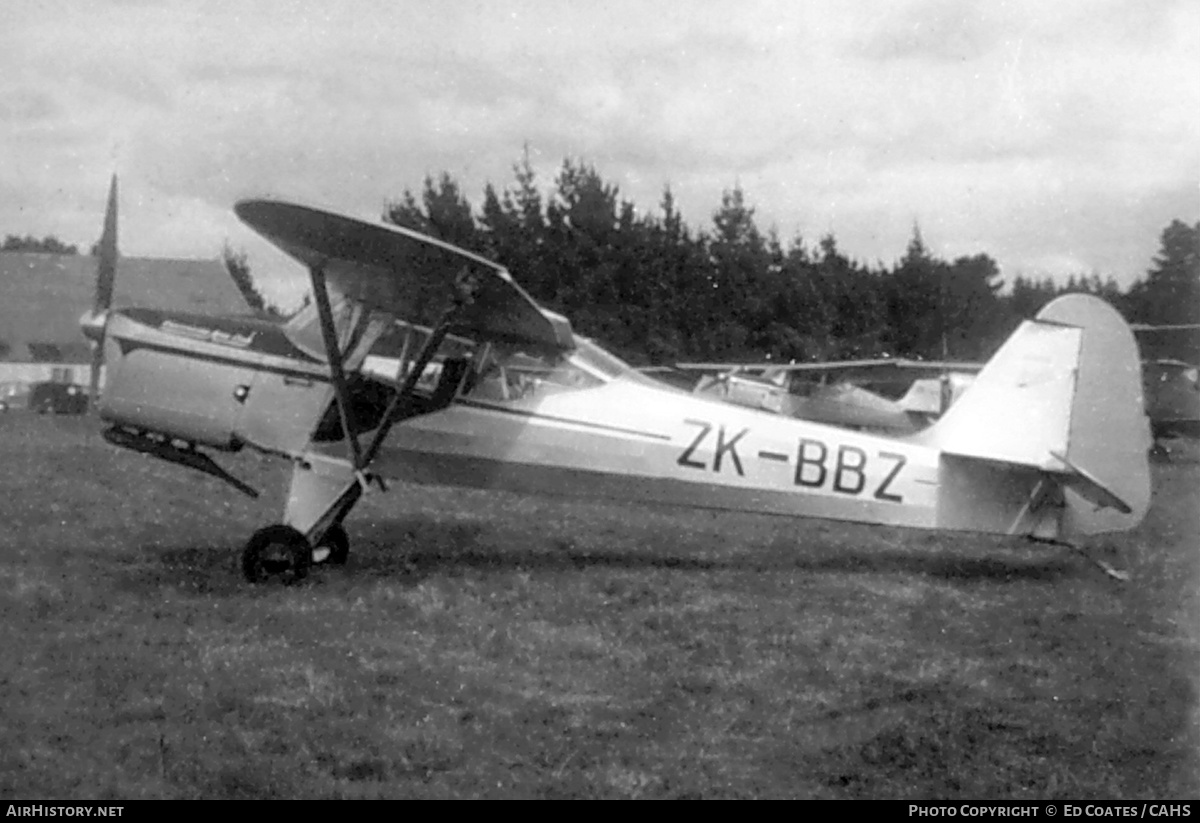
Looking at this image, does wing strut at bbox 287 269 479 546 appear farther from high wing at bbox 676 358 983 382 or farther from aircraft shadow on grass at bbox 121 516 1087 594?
high wing at bbox 676 358 983 382

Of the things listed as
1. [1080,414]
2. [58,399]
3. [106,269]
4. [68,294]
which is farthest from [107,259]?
[68,294]

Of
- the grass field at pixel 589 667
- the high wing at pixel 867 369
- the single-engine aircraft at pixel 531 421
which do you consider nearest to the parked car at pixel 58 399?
the high wing at pixel 867 369

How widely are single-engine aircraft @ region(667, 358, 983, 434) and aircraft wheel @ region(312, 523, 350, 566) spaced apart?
10183 millimetres

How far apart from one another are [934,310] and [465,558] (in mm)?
28090

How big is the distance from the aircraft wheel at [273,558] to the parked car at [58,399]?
74.5 feet

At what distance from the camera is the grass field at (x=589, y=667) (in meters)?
4.14

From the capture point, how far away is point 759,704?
5.07 meters

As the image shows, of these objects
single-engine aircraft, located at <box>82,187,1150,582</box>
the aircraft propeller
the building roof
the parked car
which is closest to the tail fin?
single-engine aircraft, located at <box>82,187,1150,582</box>

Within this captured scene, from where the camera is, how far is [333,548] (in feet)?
27.1

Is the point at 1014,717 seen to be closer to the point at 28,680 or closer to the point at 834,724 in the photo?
the point at 834,724

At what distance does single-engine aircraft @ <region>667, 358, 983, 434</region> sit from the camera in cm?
1820

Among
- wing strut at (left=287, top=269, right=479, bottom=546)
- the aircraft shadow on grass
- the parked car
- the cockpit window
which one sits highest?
the cockpit window

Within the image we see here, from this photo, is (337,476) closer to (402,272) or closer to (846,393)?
(402,272)
